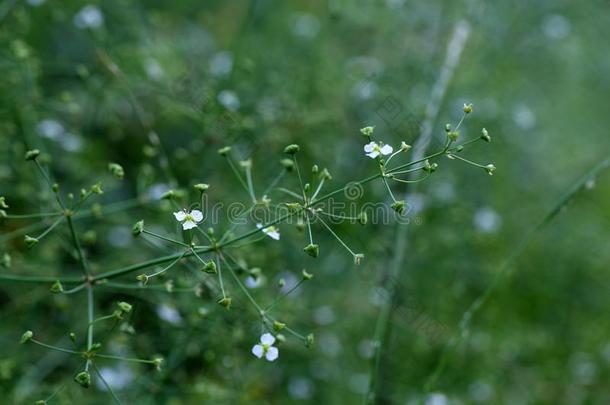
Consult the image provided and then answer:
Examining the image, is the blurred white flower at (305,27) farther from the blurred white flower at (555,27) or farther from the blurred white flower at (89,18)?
the blurred white flower at (555,27)

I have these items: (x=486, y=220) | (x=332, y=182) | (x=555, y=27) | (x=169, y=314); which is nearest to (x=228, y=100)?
(x=332, y=182)

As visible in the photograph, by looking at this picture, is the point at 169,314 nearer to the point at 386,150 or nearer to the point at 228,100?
the point at 228,100

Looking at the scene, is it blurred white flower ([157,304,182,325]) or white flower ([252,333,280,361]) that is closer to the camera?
white flower ([252,333,280,361])

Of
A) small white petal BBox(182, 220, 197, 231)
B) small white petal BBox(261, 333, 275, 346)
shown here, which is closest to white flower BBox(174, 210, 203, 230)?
small white petal BBox(182, 220, 197, 231)

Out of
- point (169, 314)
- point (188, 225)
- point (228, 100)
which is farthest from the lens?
point (228, 100)

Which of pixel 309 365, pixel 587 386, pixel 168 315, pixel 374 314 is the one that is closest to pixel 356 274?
pixel 374 314

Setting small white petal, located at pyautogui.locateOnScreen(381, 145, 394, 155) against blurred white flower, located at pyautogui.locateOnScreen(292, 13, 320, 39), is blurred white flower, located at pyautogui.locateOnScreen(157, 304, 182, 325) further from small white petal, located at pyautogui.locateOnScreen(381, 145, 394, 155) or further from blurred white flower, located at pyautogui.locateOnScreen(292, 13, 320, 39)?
blurred white flower, located at pyautogui.locateOnScreen(292, 13, 320, 39)

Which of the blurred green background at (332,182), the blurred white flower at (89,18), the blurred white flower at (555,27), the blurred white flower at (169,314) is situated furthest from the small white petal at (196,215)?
the blurred white flower at (555,27)
